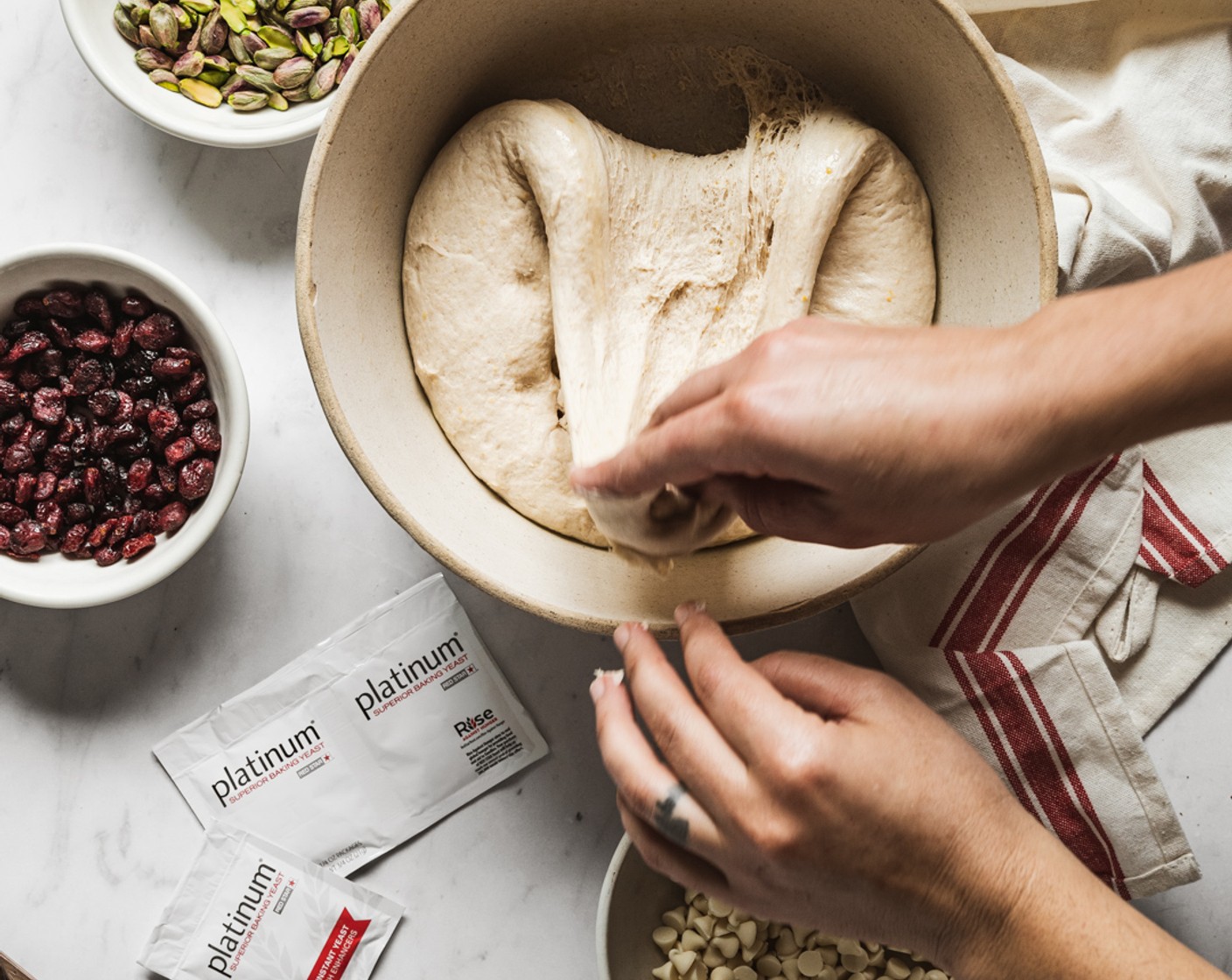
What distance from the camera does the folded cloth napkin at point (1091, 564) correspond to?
886 mm

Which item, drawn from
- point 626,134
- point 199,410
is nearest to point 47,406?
point 199,410

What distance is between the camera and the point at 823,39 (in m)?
0.78

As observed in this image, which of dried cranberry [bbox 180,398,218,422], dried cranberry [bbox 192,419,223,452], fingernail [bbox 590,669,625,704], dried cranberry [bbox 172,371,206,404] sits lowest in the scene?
dried cranberry [bbox 192,419,223,452]

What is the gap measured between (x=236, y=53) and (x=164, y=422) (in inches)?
13.4

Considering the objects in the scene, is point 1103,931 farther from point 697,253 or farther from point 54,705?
point 54,705

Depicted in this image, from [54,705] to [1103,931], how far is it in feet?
2.99

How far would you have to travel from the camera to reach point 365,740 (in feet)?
3.16

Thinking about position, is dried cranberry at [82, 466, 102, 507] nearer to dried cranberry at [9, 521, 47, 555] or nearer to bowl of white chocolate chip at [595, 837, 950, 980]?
dried cranberry at [9, 521, 47, 555]

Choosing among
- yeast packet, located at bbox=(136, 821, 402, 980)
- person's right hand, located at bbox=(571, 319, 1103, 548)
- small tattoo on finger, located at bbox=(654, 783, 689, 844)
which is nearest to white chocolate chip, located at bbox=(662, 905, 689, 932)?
yeast packet, located at bbox=(136, 821, 402, 980)

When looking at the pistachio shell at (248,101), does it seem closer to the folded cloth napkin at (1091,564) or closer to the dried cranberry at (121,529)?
the dried cranberry at (121,529)

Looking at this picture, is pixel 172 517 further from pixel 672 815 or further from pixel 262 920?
pixel 672 815

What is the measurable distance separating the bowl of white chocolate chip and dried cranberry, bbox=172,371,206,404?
0.54 metres

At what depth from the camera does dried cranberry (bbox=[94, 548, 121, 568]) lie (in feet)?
2.81

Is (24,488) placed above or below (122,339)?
below
